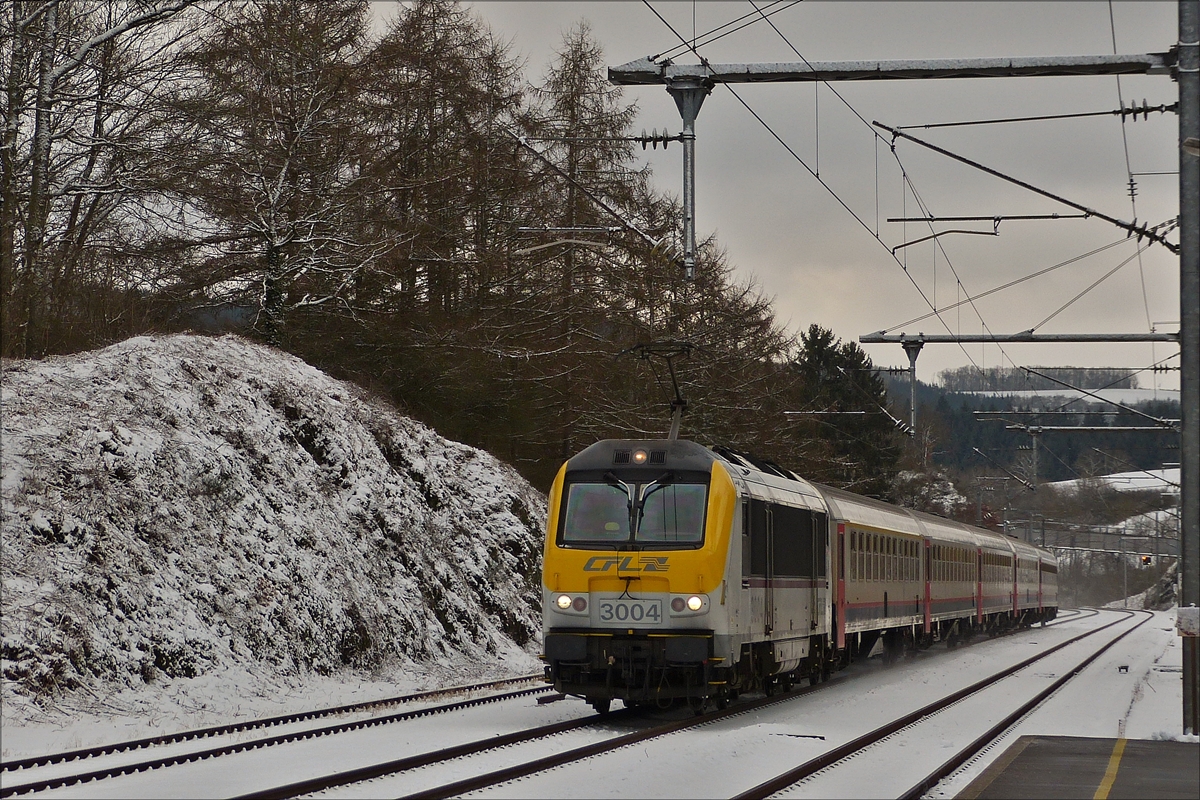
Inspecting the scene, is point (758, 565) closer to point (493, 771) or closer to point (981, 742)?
point (981, 742)

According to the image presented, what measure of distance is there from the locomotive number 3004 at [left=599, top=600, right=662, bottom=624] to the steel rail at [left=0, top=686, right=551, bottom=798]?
235cm

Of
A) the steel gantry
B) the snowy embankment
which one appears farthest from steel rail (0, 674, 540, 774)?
the steel gantry

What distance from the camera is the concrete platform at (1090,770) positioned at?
10812mm

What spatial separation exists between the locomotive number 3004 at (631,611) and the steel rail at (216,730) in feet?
9.35


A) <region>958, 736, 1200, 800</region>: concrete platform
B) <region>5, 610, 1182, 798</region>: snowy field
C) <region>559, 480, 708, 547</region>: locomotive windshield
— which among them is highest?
<region>559, 480, 708, 547</region>: locomotive windshield

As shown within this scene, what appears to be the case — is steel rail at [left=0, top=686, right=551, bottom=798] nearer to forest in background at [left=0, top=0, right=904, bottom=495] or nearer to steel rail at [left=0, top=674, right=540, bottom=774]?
steel rail at [left=0, top=674, right=540, bottom=774]

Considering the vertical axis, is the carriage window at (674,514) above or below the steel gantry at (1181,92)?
below

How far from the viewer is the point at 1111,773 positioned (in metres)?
11.8

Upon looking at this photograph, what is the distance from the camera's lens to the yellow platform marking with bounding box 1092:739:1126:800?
10.7 metres

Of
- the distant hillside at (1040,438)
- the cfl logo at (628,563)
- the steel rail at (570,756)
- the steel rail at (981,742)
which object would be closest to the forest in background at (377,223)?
the cfl logo at (628,563)

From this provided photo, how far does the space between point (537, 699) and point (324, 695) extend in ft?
8.70

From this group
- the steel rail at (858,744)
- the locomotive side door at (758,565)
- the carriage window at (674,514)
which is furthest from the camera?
the locomotive side door at (758,565)

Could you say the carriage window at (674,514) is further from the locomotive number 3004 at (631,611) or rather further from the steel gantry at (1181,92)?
the steel gantry at (1181,92)

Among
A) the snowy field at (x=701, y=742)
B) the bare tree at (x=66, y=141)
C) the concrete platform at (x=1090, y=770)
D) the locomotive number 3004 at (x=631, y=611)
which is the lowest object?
the snowy field at (x=701, y=742)
